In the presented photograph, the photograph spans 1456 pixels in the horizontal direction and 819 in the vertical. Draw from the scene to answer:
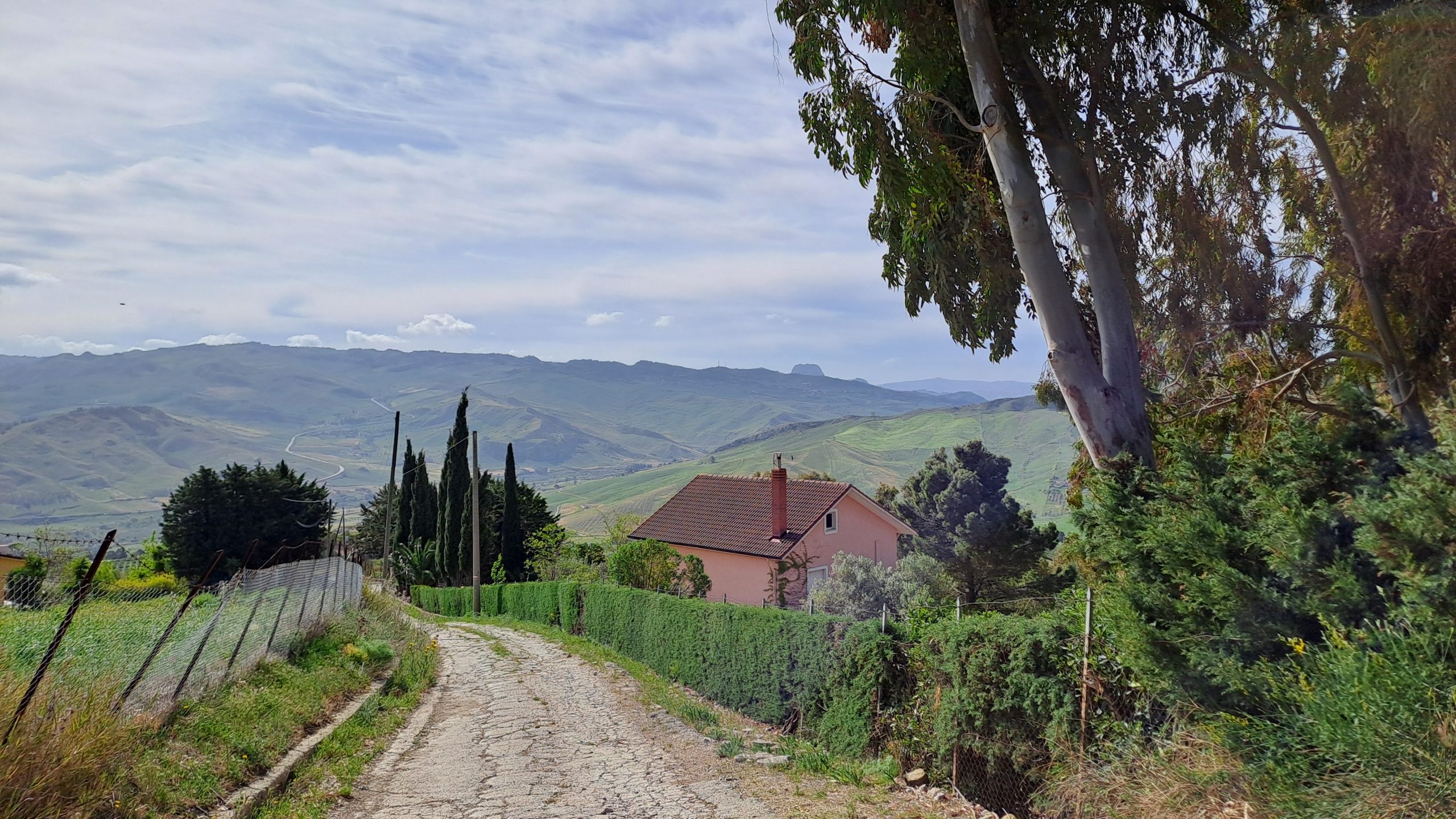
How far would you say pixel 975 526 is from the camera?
35375mm

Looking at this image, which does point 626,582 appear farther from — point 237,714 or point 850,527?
point 237,714

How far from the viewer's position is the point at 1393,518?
442cm

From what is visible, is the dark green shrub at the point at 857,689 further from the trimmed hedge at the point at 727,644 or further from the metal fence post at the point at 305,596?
the metal fence post at the point at 305,596

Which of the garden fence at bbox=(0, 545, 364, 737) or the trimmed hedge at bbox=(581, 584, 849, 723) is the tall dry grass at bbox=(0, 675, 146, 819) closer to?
the garden fence at bbox=(0, 545, 364, 737)

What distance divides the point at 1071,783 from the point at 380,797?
5601mm

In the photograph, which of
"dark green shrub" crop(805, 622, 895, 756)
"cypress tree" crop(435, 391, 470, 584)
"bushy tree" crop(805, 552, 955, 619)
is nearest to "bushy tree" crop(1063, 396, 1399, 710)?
"dark green shrub" crop(805, 622, 895, 756)

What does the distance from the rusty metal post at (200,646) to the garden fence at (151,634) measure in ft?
0.04

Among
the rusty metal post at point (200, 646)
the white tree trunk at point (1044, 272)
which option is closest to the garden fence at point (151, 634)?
the rusty metal post at point (200, 646)

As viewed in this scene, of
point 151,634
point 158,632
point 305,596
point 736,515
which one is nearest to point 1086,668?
point 158,632

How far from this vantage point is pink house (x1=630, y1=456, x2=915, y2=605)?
34.3 metres

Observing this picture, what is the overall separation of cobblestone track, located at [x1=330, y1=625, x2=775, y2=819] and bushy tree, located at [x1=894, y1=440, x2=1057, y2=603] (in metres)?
19.7

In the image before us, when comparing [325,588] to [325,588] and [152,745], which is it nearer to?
[325,588]

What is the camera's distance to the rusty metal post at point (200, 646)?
7750 mm

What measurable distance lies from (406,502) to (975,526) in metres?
34.8
